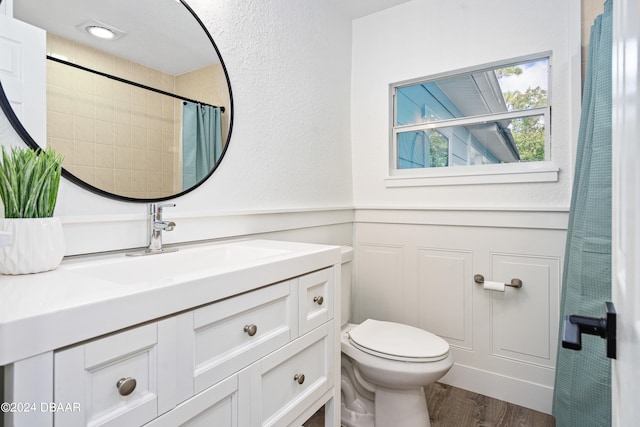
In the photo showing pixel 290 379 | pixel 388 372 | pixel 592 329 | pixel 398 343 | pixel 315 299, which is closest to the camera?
pixel 592 329

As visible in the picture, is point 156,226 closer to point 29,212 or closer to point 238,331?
point 29,212

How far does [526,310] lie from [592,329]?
1579mm

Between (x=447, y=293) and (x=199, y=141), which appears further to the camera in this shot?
(x=447, y=293)

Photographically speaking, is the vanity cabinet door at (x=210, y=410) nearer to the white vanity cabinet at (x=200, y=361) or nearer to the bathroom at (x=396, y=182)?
the white vanity cabinet at (x=200, y=361)

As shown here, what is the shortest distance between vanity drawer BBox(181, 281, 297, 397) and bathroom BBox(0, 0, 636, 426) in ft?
1.67

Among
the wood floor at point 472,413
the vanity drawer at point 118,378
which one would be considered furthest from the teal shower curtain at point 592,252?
the vanity drawer at point 118,378

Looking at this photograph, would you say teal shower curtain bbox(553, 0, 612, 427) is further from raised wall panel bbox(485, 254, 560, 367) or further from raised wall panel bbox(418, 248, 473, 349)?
raised wall panel bbox(418, 248, 473, 349)

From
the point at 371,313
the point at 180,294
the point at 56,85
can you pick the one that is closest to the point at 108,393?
the point at 180,294

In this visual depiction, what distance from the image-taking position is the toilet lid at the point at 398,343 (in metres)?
1.50

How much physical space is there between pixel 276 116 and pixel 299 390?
1.25m

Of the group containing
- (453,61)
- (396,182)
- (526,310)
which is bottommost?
(526,310)

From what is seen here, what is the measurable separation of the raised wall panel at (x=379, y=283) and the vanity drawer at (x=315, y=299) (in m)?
1.10

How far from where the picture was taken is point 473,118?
209cm

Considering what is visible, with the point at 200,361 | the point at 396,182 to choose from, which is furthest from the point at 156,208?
the point at 396,182
